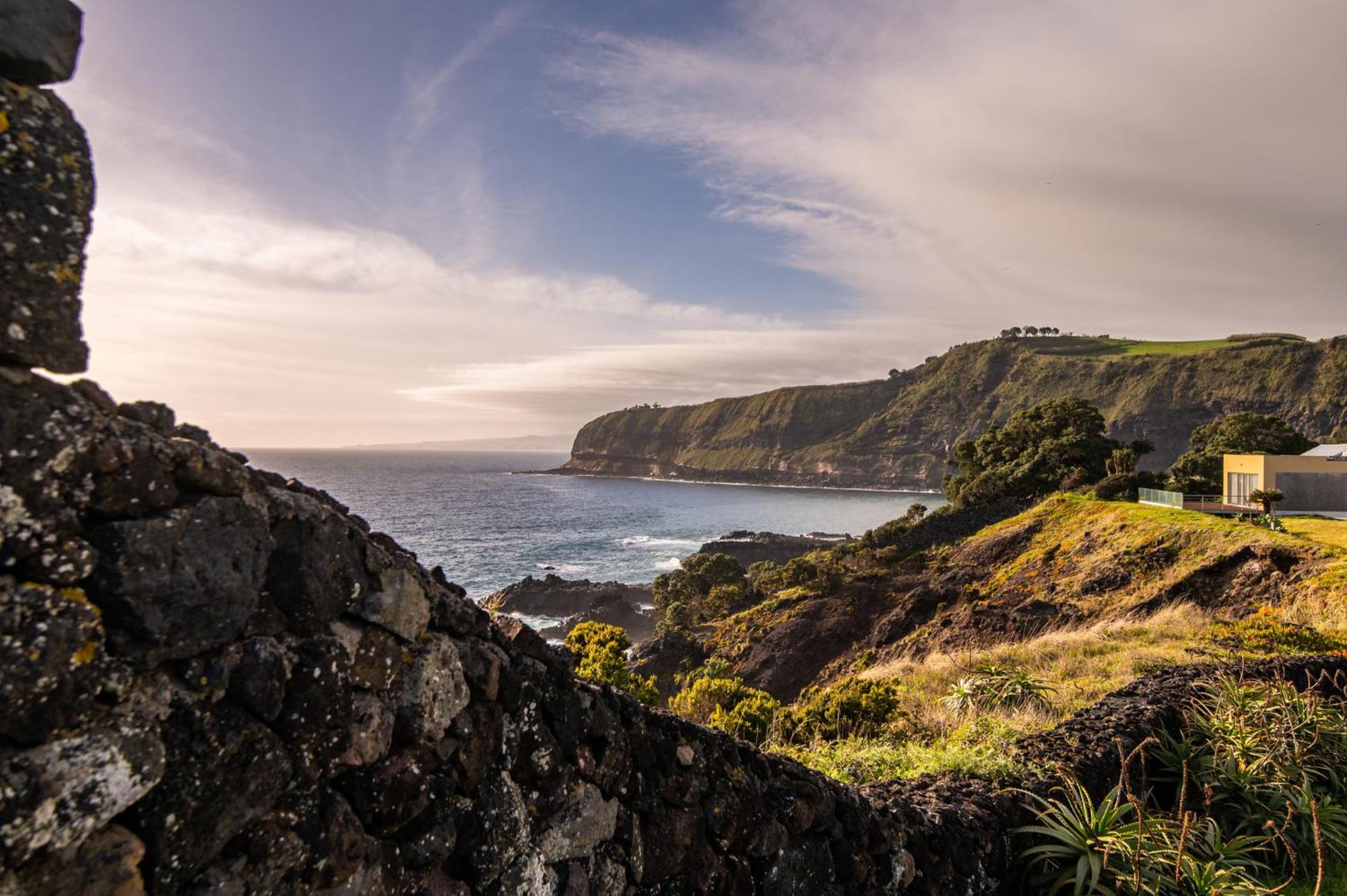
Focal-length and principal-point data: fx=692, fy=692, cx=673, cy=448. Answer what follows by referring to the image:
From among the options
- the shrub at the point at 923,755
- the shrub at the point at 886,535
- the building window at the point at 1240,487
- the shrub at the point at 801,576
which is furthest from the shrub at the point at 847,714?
the shrub at the point at 886,535

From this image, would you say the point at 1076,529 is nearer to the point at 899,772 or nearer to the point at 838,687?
the point at 838,687

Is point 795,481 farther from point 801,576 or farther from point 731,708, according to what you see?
point 731,708

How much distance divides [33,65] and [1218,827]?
9.43 m

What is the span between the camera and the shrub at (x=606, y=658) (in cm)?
1473

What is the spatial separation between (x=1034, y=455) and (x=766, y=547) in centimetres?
3020

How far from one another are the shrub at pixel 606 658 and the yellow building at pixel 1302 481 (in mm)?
32139

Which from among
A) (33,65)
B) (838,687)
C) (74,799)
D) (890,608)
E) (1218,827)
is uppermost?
(33,65)

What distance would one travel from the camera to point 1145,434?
133375mm

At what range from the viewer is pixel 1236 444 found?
50.9 meters

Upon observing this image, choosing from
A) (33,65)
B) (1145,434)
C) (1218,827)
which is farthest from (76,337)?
(1145,434)

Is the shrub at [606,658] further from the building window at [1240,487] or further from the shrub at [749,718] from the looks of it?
the building window at [1240,487]

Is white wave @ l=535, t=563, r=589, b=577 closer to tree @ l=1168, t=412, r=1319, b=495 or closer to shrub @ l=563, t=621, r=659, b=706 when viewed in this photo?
shrub @ l=563, t=621, r=659, b=706

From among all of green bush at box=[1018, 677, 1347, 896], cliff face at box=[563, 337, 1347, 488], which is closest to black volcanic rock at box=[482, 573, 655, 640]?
green bush at box=[1018, 677, 1347, 896]

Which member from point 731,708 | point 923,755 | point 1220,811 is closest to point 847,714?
point 731,708
